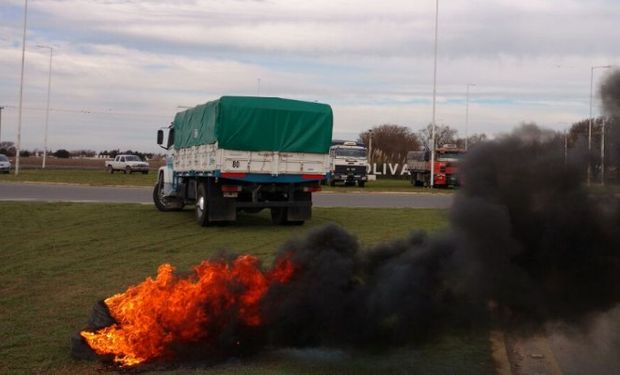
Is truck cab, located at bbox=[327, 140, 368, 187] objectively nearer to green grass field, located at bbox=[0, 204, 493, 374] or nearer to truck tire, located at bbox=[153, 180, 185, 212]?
green grass field, located at bbox=[0, 204, 493, 374]

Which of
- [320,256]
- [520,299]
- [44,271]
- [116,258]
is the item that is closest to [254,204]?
[116,258]

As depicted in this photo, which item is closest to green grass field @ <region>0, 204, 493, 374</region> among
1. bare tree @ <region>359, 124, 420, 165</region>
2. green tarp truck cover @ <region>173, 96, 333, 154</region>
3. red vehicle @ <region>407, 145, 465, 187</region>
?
green tarp truck cover @ <region>173, 96, 333, 154</region>

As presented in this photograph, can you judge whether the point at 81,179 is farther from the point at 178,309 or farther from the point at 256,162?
the point at 178,309

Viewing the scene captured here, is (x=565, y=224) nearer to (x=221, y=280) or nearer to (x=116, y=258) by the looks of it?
(x=221, y=280)

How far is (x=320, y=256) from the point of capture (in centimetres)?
600

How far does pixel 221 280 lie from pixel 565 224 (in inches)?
113

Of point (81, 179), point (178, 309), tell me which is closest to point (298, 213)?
point (178, 309)

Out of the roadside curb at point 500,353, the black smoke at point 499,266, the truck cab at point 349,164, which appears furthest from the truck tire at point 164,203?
the truck cab at point 349,164

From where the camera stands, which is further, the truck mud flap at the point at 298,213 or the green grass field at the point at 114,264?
the truck mud flap at the point at 298,213

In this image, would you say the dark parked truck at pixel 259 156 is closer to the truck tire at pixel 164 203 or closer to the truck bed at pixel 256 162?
the truck bed at pixel 256 162

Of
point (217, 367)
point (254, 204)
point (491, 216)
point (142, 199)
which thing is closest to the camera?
point (491, 216)

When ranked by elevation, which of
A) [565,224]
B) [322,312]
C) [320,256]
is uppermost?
[565,224]

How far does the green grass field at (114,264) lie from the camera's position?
5.65 m

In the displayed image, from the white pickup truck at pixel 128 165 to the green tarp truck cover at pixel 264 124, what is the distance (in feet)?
149
